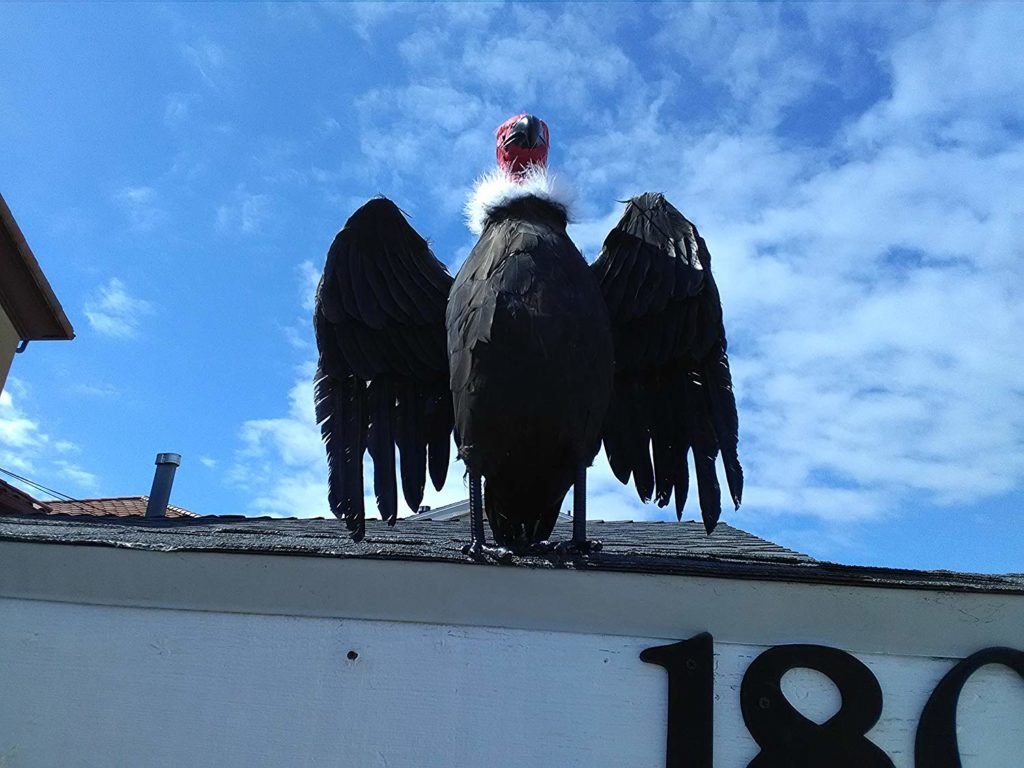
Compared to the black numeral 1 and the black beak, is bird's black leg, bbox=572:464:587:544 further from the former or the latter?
the black beak

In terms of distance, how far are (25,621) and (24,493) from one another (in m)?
6.38

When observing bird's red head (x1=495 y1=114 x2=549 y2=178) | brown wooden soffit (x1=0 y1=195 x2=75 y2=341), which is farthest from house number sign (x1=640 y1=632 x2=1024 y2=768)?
brown wooden soffit (x1=0 y1=195 x2=75 y2=341)

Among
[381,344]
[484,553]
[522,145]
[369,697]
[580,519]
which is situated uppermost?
[522,145]

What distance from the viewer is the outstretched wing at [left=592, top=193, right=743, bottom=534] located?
3.27 metres

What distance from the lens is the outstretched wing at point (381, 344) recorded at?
134 inches

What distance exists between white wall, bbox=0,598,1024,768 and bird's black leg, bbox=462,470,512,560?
35cm

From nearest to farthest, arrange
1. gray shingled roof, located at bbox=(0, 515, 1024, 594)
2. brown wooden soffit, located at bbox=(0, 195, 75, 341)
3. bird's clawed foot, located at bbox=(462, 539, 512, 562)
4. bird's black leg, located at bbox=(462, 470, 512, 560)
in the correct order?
1. gray shingled roof, located at bbox=(0, 515, 1024, 594)
2. bird's clawed foot, located at bbox=(462, 539, 512, 562)
3. bird's black leg, located at bbox=(462, 470, 512, 560)
4. brown wooden soffit, located at bbox=(0, 195, 75, 341)

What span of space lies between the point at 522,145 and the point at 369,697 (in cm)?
241

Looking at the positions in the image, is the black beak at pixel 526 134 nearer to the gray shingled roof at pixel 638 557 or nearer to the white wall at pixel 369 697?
the gray shingled roof at pixel 638 557

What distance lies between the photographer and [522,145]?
12.1 ft

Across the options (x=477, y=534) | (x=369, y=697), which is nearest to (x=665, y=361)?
(x=477, y=534)

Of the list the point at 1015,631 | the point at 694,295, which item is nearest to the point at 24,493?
the point at 694,295

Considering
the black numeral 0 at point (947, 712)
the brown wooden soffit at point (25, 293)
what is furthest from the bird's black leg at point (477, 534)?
the brown wooden soffit at point (25, 293)

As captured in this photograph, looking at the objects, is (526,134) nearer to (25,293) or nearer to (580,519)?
(580,519)
